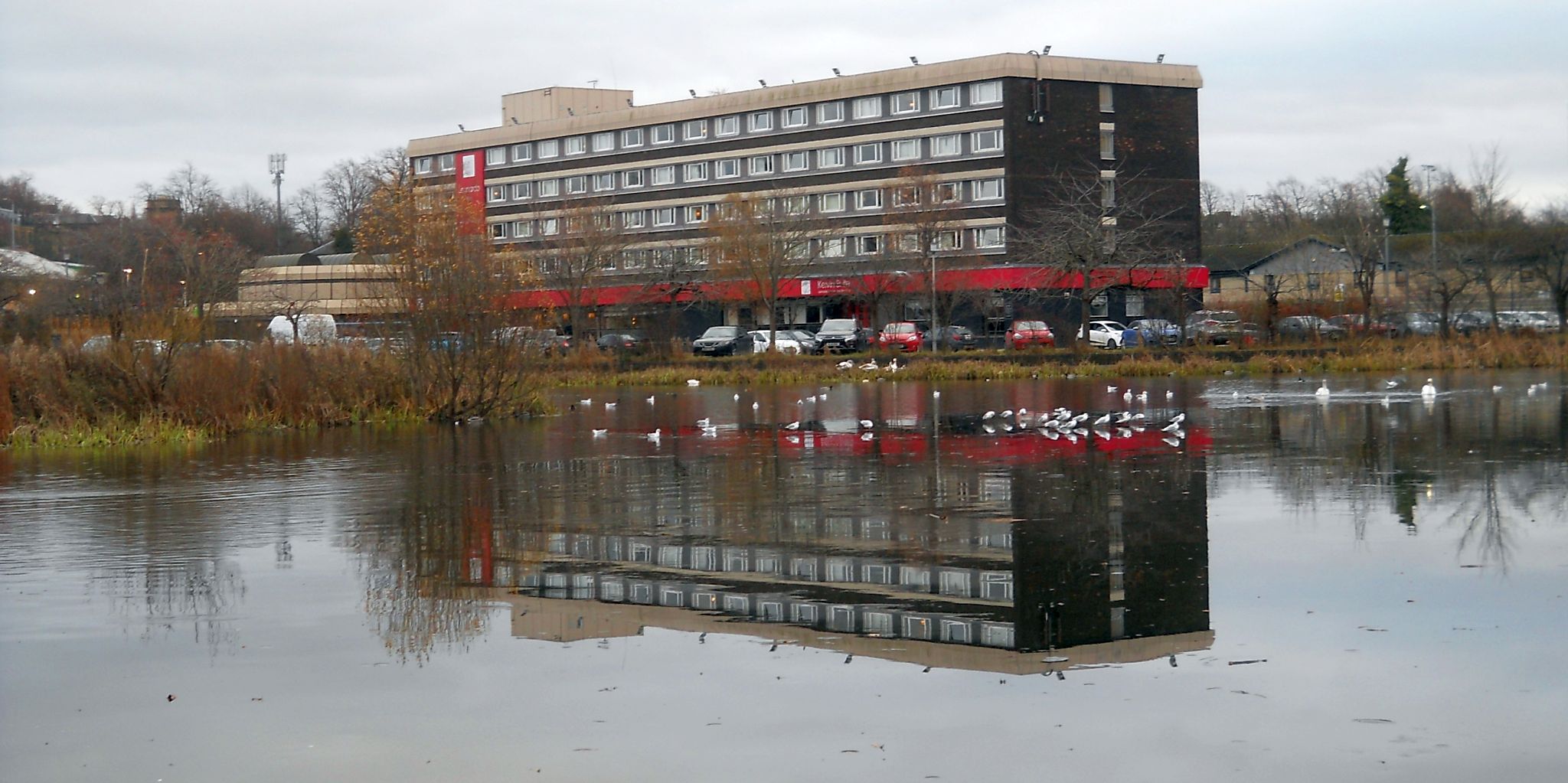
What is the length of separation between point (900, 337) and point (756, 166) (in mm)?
33648

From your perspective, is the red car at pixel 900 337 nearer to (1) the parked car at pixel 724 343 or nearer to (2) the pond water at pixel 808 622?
(1) the parked car at pixel 724 343

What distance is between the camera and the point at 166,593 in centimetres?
1010

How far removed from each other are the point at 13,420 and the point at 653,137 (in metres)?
78.5

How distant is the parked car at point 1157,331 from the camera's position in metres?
52.6

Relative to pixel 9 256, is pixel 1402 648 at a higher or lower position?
lower

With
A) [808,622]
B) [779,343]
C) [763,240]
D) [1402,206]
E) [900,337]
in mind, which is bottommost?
[808,622]

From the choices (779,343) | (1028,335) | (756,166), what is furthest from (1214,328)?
(756,166)

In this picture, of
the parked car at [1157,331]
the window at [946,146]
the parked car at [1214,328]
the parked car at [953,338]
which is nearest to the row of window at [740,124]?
the window at [946,146]

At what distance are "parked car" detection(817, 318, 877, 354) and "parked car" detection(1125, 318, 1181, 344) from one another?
1299cm

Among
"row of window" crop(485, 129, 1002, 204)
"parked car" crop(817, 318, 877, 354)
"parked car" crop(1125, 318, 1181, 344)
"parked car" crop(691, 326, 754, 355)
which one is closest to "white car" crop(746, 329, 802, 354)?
"parked car" crop(691, 326, 754, 355)

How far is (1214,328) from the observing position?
59219 millimetres

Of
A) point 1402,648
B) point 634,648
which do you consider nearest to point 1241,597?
point 1402,648

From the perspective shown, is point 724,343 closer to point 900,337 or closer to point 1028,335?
point 900,337

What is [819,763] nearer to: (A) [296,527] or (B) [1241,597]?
(B) [1241,597]
